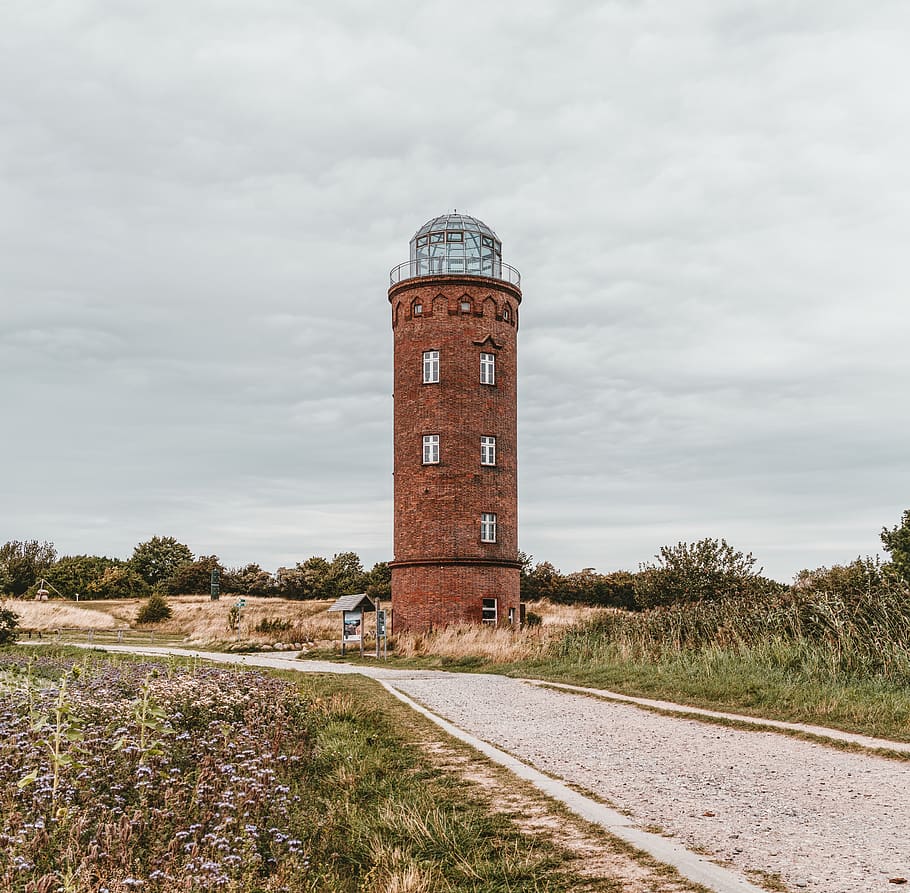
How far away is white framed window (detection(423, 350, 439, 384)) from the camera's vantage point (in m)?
35.7

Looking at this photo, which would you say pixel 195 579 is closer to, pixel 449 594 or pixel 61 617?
pixel 61 617

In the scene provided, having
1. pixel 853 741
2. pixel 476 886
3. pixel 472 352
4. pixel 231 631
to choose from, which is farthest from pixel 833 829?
pixel 231 631

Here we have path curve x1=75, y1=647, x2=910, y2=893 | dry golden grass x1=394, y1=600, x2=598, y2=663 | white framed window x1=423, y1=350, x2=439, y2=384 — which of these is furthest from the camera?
white framed window x1=423, y1=350, x2=439, y2=384

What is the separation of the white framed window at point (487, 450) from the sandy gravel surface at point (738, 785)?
21748mm

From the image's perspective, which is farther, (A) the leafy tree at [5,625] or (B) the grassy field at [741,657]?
(A) the leafy tree at [5,625]

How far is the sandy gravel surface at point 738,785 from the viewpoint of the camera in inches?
221

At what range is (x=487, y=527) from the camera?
35156 millimetres

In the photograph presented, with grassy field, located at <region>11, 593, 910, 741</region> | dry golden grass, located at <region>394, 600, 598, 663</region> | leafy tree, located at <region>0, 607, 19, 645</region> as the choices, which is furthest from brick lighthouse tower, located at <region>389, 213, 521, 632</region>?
leafy tree, located at <region>0, 607, 19, 645</region>

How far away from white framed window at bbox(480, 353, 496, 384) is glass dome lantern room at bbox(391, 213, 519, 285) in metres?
3.23

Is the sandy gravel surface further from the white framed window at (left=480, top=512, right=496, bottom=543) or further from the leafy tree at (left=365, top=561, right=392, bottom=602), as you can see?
the leafy tree at (left=365, top=561, right=392, bottom=602)

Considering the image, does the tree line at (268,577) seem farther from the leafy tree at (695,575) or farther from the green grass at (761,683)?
the green grass at (761,683)

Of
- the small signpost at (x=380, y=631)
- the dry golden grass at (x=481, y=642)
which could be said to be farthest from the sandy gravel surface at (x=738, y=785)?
the small signpost at (x=380, y=631)

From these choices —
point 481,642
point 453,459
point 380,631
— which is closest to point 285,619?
point 453,459

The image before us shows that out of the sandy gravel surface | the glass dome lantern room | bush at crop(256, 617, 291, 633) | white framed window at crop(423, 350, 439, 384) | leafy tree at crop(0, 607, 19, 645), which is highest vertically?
the glass dome lantern room
